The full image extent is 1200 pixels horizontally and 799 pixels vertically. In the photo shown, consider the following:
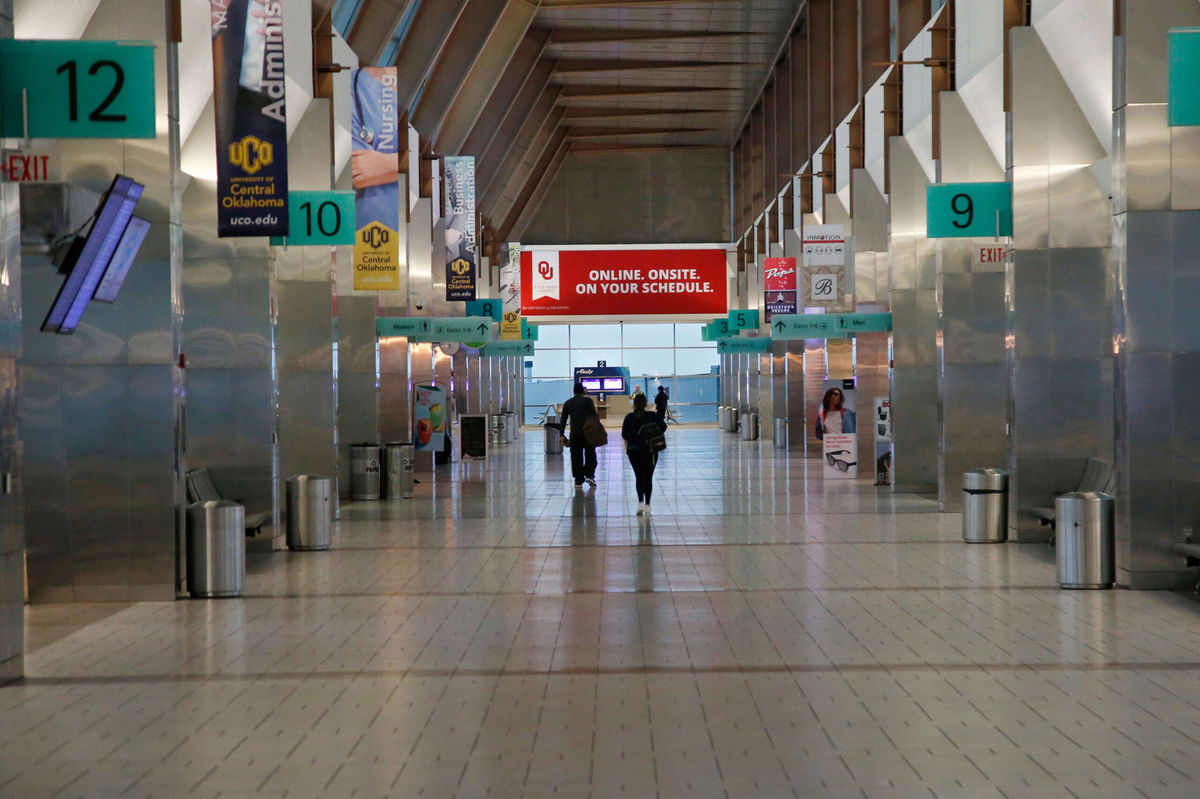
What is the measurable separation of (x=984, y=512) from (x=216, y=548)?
764cm

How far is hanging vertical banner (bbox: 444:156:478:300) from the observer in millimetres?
25734

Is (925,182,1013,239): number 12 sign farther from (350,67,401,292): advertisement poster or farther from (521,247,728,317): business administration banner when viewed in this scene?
(521,247,728,317): business administration banner

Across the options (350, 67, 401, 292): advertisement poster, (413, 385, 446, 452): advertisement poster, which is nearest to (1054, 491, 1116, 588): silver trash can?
(350, 67, 401, 292): advertisement poster

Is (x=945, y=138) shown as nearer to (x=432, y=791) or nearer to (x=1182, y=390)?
(x=1182, y=390)

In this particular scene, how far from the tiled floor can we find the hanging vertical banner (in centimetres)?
1337

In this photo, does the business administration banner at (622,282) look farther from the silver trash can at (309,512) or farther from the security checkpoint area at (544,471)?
the silver trash can at (309,512)

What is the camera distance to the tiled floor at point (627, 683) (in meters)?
5.68

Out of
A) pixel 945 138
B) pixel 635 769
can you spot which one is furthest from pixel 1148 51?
pixel 635 769

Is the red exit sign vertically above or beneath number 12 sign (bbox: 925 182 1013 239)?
beneath

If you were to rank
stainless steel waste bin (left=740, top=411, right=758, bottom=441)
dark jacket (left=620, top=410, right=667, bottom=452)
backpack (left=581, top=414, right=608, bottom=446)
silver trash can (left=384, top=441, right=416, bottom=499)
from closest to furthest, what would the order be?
dark jacket (left=620, top=410, right=667, bottom=452) → backpack (left=581, top=414, right=608, bottom=446) → silver trash can (left=384, top=441, right=416, bottom=499) → stainless steel waste bin (left=740, top=411, right=758, bottom=441)

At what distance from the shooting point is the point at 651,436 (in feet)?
53.2

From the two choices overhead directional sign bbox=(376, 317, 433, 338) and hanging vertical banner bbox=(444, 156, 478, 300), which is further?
hanging vertical banner bbox=(444, 156, 478, 300)

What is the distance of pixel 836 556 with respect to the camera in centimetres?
1284

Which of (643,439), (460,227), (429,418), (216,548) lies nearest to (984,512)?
(643,439)
